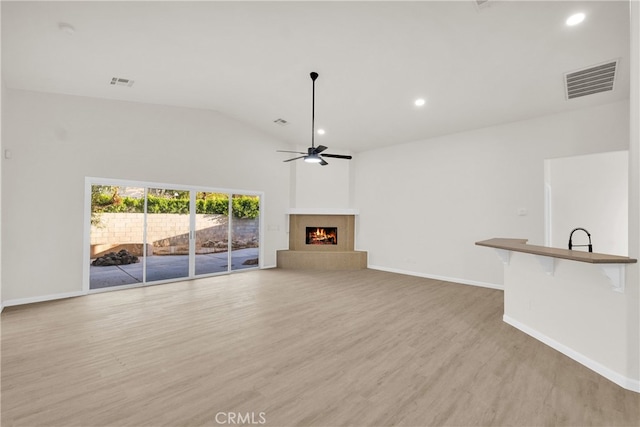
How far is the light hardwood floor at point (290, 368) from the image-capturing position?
74.9 inches

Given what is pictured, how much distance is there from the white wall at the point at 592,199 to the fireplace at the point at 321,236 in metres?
4.72

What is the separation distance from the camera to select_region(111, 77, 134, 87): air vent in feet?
14.3

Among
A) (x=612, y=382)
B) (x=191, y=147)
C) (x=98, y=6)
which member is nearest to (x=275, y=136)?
(x=191, y=147)

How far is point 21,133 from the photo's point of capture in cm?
425

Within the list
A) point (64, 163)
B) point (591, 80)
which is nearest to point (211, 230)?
point (64, 163)

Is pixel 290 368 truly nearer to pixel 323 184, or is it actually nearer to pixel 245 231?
pixel 245 231

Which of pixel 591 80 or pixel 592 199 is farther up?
pixel 591 80

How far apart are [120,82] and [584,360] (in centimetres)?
692

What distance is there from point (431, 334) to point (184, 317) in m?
3.19

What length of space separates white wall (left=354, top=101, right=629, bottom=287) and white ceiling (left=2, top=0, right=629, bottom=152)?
0.39 metres

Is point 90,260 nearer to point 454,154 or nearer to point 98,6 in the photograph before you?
point 98,6

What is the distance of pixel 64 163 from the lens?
15.1 feet

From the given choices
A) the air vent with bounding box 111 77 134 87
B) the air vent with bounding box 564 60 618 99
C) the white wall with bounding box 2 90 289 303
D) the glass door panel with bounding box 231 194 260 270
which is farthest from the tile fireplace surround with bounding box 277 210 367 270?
the air vent with bounding box 564 60 618 99

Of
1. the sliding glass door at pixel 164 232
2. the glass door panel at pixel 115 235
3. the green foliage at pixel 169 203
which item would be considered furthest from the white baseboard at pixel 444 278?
the glass door panel at pixel 115 235
